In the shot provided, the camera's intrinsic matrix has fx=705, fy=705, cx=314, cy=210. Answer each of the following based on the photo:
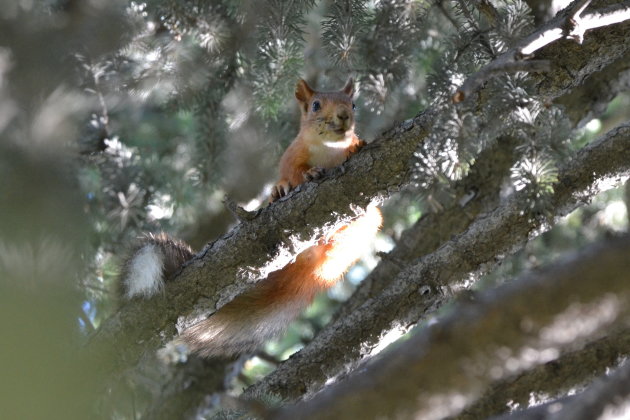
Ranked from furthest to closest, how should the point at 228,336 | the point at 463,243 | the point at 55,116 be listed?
the point at 228,336, the point at 463,243, the point at 55,116

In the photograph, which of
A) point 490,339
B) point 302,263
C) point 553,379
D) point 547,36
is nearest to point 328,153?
point 302,263

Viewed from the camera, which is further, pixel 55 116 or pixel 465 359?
pixel 55 116

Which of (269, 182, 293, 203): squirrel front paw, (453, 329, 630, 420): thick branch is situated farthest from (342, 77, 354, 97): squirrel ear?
(453, 329, 630, 420): thick branch

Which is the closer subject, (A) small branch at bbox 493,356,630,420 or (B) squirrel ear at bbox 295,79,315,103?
(A) small branch at bbox 493,356,630,420

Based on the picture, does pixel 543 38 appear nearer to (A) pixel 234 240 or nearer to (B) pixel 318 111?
(A) pixel 234 240

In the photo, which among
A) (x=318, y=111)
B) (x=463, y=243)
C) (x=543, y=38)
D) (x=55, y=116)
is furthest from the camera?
(x=318, y=111)

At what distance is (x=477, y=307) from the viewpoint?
0.61m

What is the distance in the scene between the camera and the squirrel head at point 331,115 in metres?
2.58

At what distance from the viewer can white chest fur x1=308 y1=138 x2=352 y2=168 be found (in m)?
2.60

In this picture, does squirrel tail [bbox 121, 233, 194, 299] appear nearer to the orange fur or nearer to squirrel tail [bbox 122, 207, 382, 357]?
squirrel tail [bbox 122, 207, 382, 357]

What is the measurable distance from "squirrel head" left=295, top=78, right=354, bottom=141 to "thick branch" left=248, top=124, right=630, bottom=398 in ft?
2.37

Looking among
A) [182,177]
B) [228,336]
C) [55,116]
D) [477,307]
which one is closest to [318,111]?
[182,177]

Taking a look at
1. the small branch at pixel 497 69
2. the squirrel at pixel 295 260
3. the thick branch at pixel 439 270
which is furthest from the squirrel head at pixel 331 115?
the small branch at pixel 497 69

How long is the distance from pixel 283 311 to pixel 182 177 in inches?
30.8
